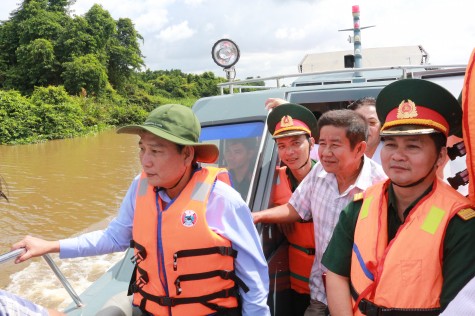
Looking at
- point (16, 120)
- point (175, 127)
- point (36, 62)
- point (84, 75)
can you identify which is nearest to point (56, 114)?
point (16, 120)

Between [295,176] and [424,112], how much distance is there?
1317 mm

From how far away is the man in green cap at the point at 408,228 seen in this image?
1470mm

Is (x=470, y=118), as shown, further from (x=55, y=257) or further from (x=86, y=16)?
(x=86, y=16)

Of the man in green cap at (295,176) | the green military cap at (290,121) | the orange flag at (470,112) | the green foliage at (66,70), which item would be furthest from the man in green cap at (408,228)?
the green foliage at (66,70)

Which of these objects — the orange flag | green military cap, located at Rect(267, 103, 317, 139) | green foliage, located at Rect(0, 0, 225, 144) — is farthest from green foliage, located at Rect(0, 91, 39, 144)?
the orange flag

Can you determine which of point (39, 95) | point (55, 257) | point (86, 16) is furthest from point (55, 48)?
point (55, 257)

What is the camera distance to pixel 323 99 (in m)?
3.52

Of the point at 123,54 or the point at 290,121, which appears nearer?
the point at 290,121

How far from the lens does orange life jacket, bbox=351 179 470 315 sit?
1478mm

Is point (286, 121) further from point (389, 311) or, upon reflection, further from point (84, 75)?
point (84, 75)

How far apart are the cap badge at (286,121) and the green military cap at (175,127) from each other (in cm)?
74

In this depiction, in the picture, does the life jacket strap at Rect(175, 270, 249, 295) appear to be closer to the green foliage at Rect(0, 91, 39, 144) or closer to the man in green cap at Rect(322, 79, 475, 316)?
the man in green cap at Rect(322, 79, 475, 316)

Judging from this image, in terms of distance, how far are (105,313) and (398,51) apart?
783cm

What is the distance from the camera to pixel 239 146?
10.5 ft
